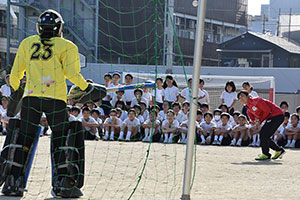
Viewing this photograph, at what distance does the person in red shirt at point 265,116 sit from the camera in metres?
9.56

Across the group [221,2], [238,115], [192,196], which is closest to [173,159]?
[192,196]

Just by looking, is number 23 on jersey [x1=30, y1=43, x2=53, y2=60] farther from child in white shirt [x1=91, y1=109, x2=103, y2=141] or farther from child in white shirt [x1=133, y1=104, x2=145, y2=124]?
child in white shirt [x1=133, y1=104, x2=145, y2=124]

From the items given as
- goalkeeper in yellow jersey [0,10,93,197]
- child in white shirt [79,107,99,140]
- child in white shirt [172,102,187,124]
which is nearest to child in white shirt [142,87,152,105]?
child in white shirt [172,102,187,124]

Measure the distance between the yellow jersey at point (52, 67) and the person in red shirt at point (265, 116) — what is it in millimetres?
4613

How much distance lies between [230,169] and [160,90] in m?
5.90

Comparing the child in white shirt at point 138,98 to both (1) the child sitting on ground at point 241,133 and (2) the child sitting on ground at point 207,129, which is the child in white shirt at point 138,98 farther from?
(1) the child sitting on ground at point 241,133

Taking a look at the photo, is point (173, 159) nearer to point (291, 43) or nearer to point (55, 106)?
point (55, 106)

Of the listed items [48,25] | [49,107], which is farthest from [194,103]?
[48,25]

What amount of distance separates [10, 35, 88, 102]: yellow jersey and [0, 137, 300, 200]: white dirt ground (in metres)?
1.09

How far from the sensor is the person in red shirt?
956 cm

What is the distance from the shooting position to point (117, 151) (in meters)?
10.2

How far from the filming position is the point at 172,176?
7168 millimetres

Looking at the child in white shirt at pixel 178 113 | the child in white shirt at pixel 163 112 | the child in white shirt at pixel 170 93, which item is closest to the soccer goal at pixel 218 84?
the child in white shirt at pixel 170 93

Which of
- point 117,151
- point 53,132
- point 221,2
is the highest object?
point 221,2
